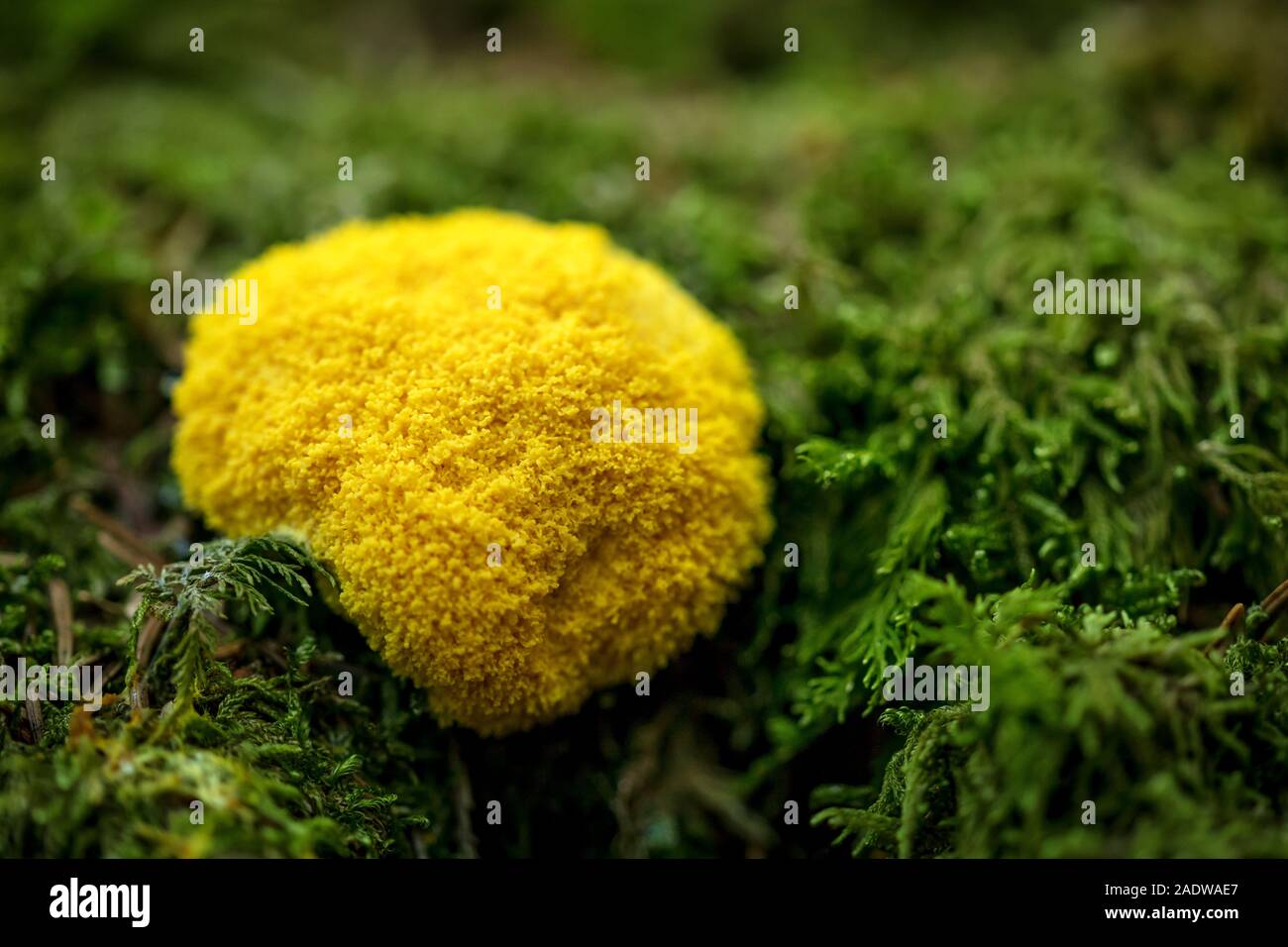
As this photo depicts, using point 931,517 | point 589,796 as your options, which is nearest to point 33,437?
point 589,796

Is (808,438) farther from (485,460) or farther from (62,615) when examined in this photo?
(62,615)

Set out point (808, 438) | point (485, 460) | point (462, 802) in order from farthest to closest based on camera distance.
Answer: point (808, 438) → point (462, 802) → point (485, 460)

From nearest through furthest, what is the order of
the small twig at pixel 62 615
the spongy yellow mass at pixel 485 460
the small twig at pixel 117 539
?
the spongy yellow mass at pixel 485 460 → the small twig at pixel 62 615 → the small twig at pixel 117 539

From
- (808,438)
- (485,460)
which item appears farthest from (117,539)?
(808,438)

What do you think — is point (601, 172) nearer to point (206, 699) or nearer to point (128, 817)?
point (206, 699)

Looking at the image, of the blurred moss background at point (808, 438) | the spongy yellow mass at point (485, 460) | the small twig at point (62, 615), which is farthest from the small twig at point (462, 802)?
the small twig at point (62, 615)

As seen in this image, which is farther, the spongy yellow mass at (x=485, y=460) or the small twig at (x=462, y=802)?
the small twig at (x=462, y=802)

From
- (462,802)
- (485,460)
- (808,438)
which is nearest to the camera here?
(485,460)

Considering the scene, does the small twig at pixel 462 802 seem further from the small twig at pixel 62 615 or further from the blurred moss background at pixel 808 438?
the small twig at pixel 62 615
